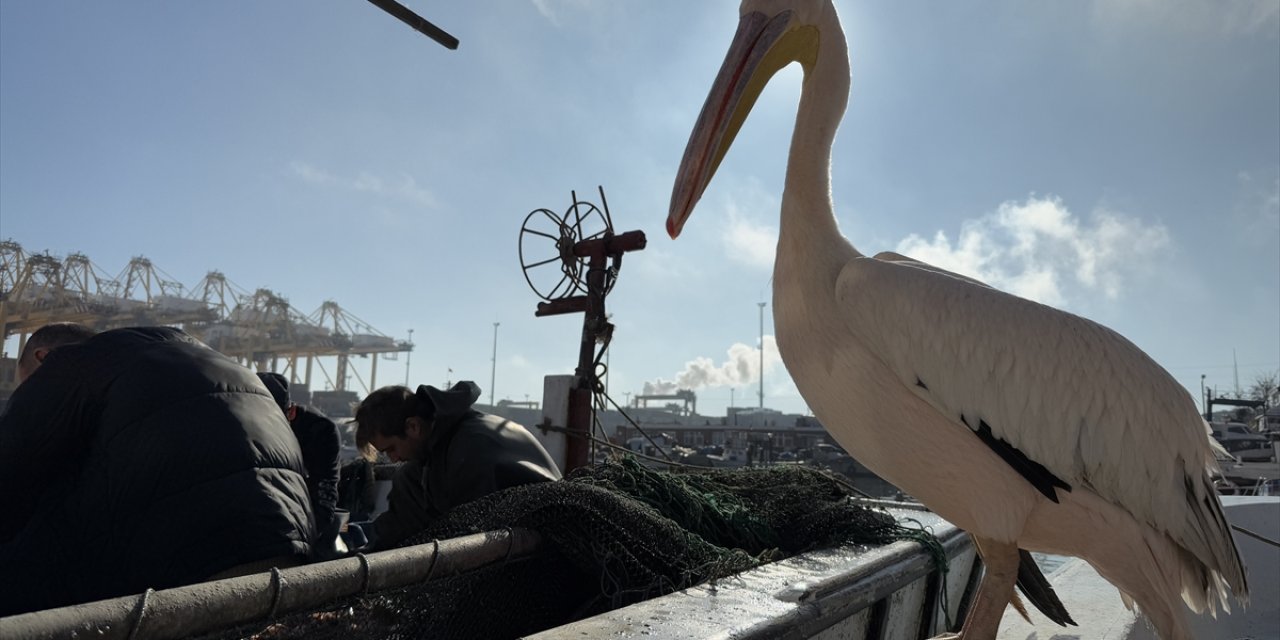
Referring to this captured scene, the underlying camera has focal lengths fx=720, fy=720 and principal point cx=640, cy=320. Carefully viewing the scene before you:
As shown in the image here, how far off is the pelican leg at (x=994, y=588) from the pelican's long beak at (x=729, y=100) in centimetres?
138

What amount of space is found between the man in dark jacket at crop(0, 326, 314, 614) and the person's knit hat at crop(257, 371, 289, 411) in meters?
1.42

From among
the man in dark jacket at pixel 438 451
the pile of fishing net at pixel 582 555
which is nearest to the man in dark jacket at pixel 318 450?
the man in dark jacket at pixel 438 451

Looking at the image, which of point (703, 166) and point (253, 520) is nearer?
point (253, 520)

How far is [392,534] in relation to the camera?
3197 millimetres

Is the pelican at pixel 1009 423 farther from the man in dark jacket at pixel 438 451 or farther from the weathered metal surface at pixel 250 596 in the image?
the man in dark jacket at pixel 438 451

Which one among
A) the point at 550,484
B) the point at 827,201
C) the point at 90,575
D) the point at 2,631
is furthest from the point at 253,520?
the point at 827,201

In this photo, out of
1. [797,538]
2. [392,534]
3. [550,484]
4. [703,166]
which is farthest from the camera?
[392,534]

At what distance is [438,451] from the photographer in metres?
3.30

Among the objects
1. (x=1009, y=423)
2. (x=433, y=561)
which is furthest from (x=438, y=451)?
(x=1009, y=423)

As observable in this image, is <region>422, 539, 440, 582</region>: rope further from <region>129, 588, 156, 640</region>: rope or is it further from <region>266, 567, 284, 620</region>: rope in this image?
<region>129, 588, 156, 640</region>: rope

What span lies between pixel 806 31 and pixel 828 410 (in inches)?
57.0

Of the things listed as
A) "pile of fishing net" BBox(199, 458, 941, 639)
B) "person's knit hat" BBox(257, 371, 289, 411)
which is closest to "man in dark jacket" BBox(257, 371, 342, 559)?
"person's knit hat" BBox(257, 371, 289, 411)

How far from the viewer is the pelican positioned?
217 centimetres

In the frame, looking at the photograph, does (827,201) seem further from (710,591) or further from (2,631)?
(2,631)
